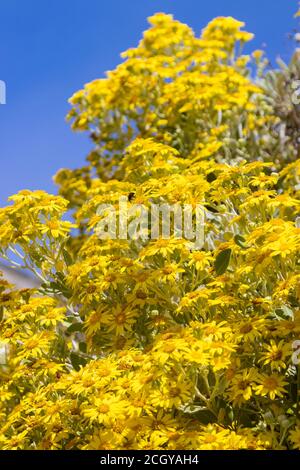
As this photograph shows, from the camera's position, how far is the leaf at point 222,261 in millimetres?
3955

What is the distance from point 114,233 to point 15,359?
835 mm

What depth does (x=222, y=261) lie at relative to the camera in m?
3.97

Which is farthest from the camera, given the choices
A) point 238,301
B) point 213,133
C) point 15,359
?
point 213,133

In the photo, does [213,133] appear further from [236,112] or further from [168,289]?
[168,289]

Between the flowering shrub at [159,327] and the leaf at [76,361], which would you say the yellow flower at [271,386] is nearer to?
the flowering shrub at [159,327]

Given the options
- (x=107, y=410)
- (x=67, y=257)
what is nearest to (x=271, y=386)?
(x=107, y=410)

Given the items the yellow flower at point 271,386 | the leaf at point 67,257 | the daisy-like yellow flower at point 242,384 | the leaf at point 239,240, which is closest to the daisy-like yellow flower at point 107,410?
the daisy-like yellow flower at point 242,384

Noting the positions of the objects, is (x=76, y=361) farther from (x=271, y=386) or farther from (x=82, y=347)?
(x=271, y=386)

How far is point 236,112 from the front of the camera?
8133mm

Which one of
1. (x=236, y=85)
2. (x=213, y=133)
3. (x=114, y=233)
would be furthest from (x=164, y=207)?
(x=236, y=85)

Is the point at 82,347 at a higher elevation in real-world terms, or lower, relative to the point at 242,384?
higher

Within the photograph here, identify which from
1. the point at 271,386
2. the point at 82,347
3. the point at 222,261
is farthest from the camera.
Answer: the point at 82,347

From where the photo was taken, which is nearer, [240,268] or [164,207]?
[240,268]

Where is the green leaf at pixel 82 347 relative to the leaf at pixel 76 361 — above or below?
above
